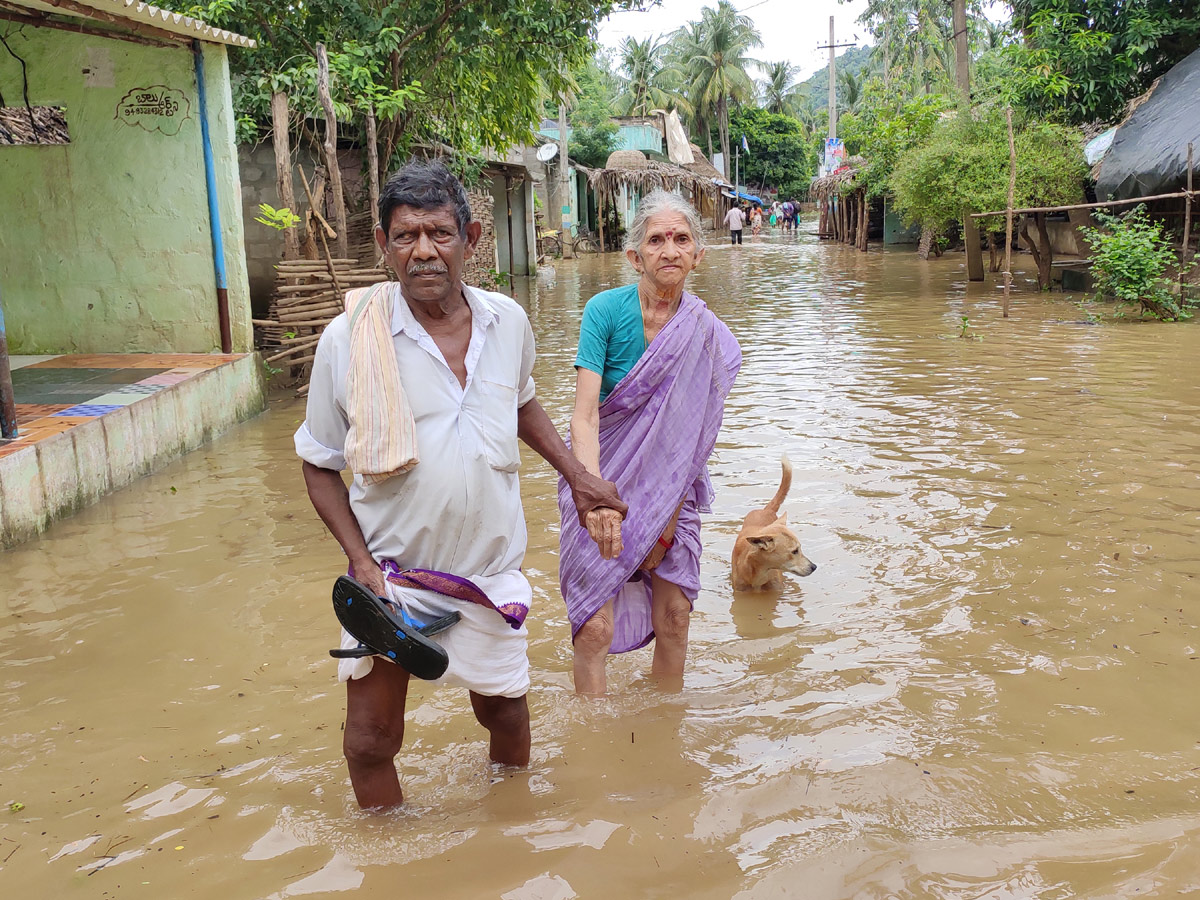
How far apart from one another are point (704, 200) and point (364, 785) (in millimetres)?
38168

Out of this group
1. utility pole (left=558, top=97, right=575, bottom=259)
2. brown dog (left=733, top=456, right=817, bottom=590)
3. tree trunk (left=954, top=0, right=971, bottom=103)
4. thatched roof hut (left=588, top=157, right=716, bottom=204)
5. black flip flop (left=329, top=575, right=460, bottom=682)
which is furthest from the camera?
thatched roof hut (left=588, top=157, right=716, bottom=204)

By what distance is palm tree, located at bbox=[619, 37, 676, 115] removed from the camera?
4725 cm

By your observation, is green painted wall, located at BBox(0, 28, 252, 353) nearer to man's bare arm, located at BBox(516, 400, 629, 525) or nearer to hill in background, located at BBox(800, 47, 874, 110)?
man's bare arm, located at BBox(516, 400, 629, 525)

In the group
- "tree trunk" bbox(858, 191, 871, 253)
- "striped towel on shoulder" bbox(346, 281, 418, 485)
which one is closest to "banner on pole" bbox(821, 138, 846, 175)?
"tree trunk" bbox(858, 191, 871, 253)

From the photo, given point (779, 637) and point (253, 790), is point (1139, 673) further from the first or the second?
point (253, 790)

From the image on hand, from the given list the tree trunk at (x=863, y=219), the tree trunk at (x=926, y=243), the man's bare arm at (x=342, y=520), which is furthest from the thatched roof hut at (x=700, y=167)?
the man's bare arm at (x=342, y=520)

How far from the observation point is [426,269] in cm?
246

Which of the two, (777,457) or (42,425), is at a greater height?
(42,425)

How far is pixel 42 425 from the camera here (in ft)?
19.8

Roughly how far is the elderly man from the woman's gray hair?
2.73ft

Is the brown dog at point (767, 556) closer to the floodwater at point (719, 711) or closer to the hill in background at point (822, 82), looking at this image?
the floodwater at point (719, 711)

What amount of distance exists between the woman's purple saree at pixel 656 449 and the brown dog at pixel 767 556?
1.11 metres

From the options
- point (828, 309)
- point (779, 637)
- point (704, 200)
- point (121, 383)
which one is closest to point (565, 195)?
point (704, 200)

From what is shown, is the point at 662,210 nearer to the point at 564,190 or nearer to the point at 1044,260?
the point at 1044,260
